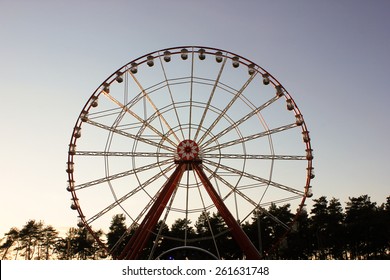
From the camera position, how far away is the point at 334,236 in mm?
51250

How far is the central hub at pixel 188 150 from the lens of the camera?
23.6 m

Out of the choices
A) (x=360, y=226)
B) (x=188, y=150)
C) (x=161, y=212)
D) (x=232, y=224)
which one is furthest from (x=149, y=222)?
(x=360, y=226)

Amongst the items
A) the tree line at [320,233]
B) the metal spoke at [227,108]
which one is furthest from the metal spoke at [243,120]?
the tree line at [320,233]

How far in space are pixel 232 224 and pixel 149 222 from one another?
472 centimetres

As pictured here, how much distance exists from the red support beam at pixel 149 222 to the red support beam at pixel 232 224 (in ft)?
5.74

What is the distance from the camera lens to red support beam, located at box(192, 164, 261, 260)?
20969 millimetres

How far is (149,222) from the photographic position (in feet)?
73.3

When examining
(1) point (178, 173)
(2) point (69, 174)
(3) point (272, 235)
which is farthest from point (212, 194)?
(3) point (272, 235)

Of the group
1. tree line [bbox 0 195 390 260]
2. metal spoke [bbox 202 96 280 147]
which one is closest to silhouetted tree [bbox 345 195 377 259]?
tree line [bbox 0 195 390 260]

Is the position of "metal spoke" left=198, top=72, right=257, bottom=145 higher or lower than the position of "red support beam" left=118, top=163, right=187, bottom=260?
higher

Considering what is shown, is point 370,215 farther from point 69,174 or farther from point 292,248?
point 69,174

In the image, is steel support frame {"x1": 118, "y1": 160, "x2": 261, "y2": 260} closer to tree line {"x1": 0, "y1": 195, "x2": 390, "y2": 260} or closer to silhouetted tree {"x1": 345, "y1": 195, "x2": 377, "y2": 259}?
tree line {"x1": 0, "y1": 195, "x2": 390, "y2": 260}

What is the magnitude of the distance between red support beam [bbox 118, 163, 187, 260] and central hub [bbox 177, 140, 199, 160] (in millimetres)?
1159

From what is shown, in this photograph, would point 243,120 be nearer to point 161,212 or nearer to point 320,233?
point 161,212
